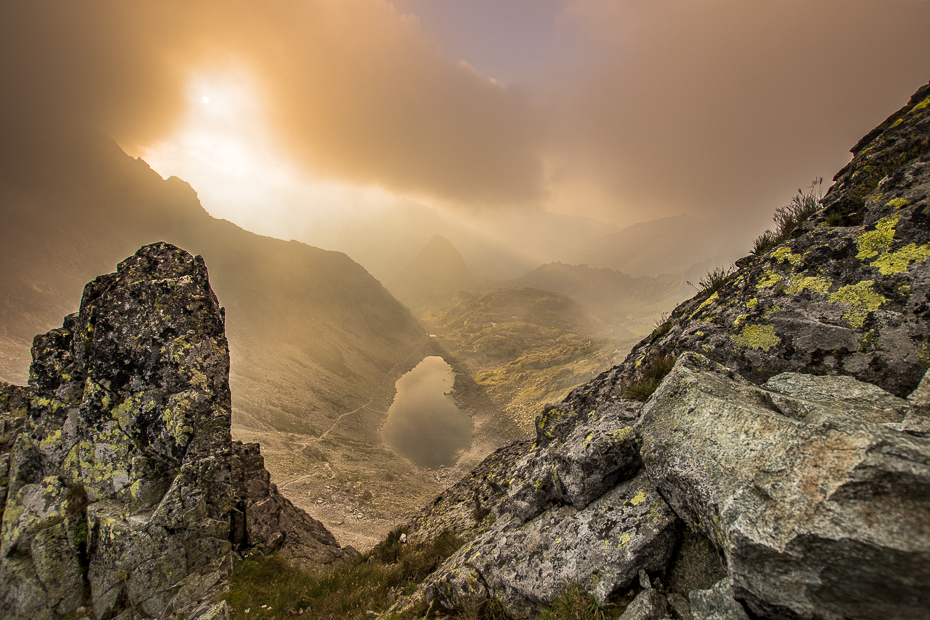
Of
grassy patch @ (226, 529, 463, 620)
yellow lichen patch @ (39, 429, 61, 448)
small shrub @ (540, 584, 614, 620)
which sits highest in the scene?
yellow lichen patch @ (39, 429, 61, 448)

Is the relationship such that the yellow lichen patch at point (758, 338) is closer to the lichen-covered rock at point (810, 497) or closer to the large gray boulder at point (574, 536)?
the lichen-covered rock at point (810, 497)

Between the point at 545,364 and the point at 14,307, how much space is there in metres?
111

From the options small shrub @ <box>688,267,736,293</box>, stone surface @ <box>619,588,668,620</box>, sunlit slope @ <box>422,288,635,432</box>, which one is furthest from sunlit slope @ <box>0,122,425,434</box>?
small shrub @ <box>688,267,736,293</box>

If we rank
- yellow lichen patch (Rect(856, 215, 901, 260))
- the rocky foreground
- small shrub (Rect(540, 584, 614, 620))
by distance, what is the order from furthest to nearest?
yellow lichen patch (Rect(856, 215, 901, 260)), small shrub (Rect(540, 584, 614, 620)), the rocky foreground

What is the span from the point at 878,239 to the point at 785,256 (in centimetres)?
121

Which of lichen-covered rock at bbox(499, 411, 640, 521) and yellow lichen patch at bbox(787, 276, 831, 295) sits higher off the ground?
yellow lichen patch at bbox(787, 276, 831, 295)

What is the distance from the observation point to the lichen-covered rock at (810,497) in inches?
94.7

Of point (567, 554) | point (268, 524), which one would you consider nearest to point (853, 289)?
point (567, 554)

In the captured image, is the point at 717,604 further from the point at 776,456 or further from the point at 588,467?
the point at 588,467

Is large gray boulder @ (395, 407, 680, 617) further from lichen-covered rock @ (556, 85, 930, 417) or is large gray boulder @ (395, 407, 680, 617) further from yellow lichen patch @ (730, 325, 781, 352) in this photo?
lichen-covered rock @ (556, 85, 930, 417)

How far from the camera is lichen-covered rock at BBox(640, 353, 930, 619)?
240cm

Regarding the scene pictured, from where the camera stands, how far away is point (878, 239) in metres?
5.24

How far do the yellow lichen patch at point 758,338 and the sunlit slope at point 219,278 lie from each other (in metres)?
55.5

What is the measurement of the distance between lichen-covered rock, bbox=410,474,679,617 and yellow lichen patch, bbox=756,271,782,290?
179 inches
